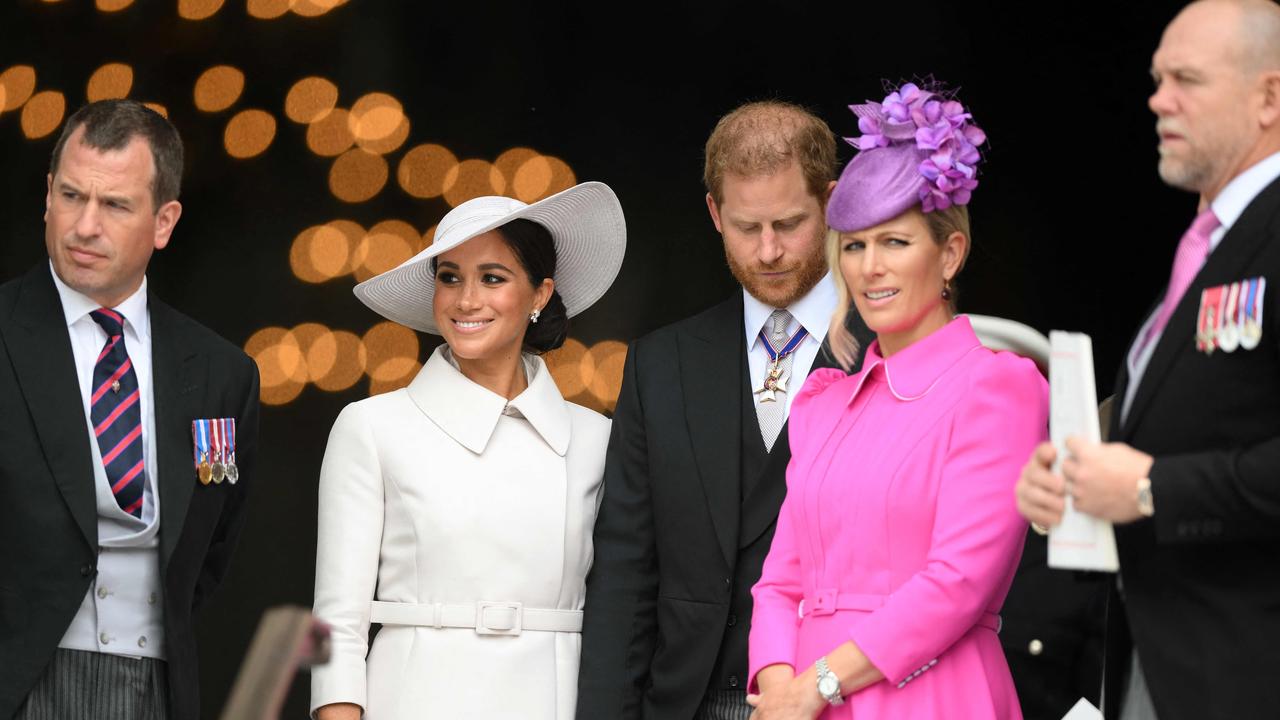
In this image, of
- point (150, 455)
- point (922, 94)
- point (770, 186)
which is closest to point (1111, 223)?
point (770, 186)

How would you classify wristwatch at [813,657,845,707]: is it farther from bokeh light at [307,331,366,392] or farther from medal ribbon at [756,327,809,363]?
bokeh light at [307,331,366,392]

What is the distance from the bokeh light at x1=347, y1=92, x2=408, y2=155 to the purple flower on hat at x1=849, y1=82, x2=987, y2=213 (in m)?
2.48

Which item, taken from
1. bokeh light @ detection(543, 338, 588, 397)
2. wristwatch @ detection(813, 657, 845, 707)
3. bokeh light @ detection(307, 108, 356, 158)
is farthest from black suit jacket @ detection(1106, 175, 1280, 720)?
bokeh light @ detection(307, 108, 356, 158)

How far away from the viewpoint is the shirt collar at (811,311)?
3.29 m

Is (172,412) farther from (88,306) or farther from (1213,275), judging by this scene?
(1213,275)

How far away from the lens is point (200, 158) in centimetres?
501

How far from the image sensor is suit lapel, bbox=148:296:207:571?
10.8 ft

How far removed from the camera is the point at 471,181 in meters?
5.06

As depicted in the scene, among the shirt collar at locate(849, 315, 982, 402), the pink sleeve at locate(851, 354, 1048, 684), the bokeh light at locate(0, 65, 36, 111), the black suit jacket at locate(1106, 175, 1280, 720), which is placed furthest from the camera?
the bokeh light at locate(0, 65, 36, 111)

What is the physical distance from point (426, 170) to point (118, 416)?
1925mm

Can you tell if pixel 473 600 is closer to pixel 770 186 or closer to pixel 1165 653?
pixel 770 186

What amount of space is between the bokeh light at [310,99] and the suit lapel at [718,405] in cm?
205

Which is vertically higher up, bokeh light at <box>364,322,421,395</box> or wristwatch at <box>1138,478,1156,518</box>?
bokeh light at <box>364,322,421,395</box>

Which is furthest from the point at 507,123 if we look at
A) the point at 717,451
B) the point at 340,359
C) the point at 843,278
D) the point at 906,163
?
the point at 906,163
